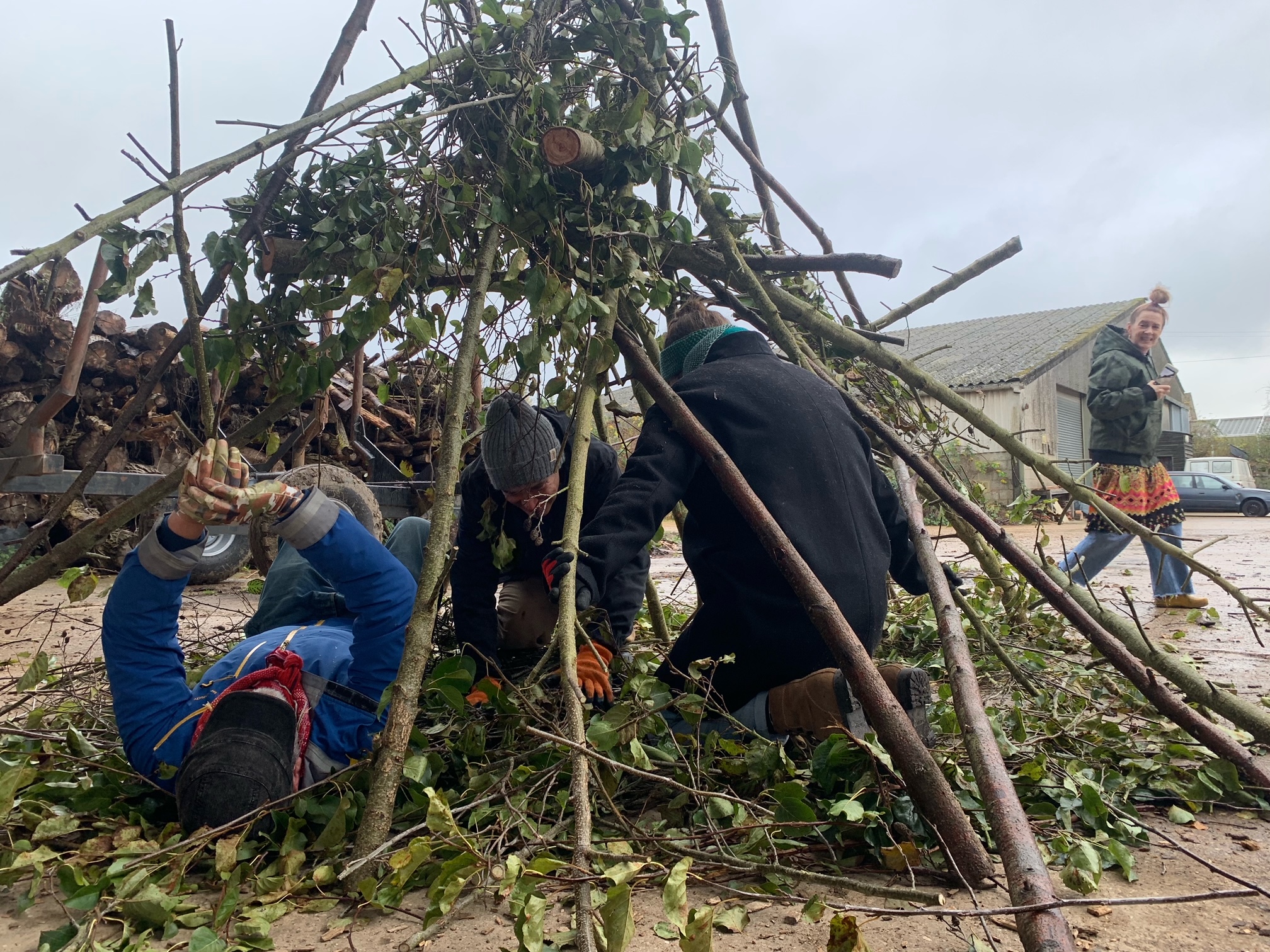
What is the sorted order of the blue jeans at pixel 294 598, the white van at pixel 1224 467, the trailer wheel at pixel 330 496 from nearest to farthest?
the blue jeans at pixel 294 598, the trailer wheel at pixel 330 496, the white van at pixel 1224 467

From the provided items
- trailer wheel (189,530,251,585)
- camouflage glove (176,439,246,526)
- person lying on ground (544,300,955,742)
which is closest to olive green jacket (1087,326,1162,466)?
person lying on ground (544,300,955,742)

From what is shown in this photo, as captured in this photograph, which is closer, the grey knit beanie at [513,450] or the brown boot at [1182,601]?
the grey knit beanie at [513,450]

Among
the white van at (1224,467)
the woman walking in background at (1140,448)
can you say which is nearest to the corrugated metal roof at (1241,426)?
the white van at (1224,467)

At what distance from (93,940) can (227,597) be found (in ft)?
16.2

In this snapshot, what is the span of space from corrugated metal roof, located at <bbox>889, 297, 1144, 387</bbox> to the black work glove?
16.1 metres

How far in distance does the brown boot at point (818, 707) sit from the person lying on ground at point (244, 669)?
1085 mm

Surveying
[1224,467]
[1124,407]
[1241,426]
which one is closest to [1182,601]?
[1124,407]

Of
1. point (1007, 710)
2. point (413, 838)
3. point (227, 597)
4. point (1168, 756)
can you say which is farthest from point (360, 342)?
point (227, 597)

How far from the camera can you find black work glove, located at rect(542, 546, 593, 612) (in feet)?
7.32

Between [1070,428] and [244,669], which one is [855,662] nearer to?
[244,669]

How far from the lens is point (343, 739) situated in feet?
7.83

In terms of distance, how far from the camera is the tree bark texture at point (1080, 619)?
2238 millimetres

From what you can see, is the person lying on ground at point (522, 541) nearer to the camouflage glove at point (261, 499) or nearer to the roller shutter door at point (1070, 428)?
the camouflage glove at point (261, 499)

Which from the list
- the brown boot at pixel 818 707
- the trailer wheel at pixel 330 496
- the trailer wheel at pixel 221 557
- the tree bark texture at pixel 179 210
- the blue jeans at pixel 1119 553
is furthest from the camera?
the trailer wheel at pixel 221 557
